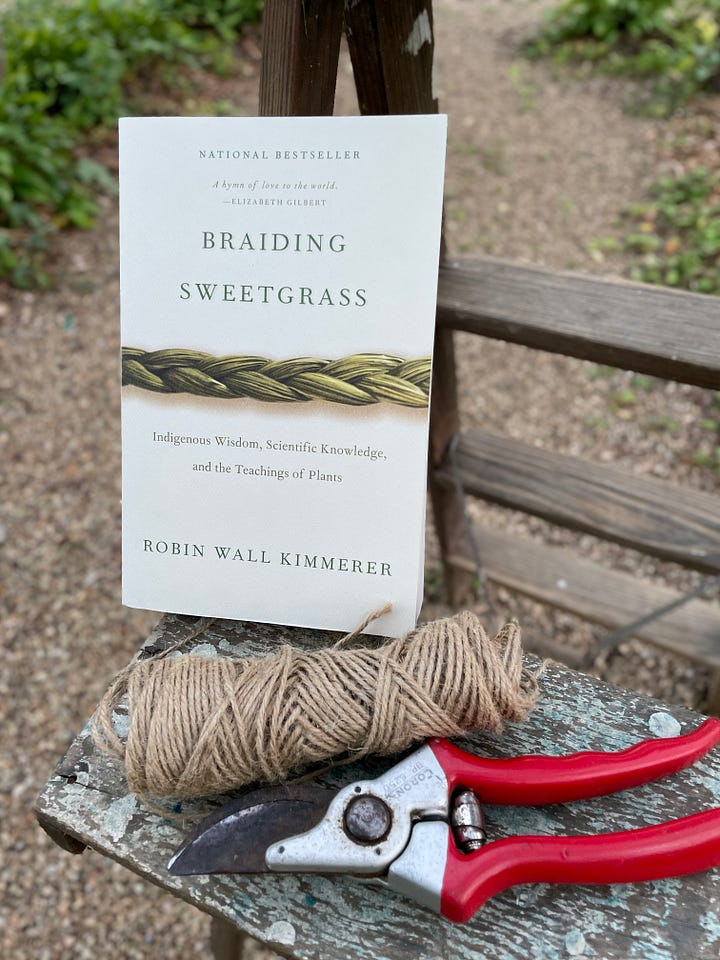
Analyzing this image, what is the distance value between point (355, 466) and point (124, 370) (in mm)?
234

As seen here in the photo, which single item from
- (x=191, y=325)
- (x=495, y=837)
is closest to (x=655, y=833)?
(x=495, y=837)

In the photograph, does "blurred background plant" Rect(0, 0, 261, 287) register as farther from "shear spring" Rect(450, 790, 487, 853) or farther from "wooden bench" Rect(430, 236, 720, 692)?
"shear spring" Rect(450, 790, 487, 853)

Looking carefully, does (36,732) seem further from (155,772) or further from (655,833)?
(655,833)

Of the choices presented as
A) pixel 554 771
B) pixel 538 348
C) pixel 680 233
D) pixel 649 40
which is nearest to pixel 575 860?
pixel 554 771

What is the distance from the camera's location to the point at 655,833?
0.54 metres

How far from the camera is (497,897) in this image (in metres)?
0.56

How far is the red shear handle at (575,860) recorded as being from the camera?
505mm

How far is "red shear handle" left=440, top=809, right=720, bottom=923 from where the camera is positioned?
51cm

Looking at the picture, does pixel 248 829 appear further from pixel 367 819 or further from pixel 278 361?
pixel 278 361

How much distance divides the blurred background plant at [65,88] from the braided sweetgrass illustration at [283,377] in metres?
1.92

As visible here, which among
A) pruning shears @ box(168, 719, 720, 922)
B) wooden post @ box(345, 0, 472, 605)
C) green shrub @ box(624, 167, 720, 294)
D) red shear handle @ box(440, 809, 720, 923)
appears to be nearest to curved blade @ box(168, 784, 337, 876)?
pruning shears @ box(168, 719, 720, 922)

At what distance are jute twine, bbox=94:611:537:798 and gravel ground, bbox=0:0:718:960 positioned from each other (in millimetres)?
955

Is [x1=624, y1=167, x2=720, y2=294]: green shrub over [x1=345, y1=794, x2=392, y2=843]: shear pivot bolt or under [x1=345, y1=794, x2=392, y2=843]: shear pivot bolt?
over

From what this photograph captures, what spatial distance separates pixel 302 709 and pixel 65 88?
295cm
